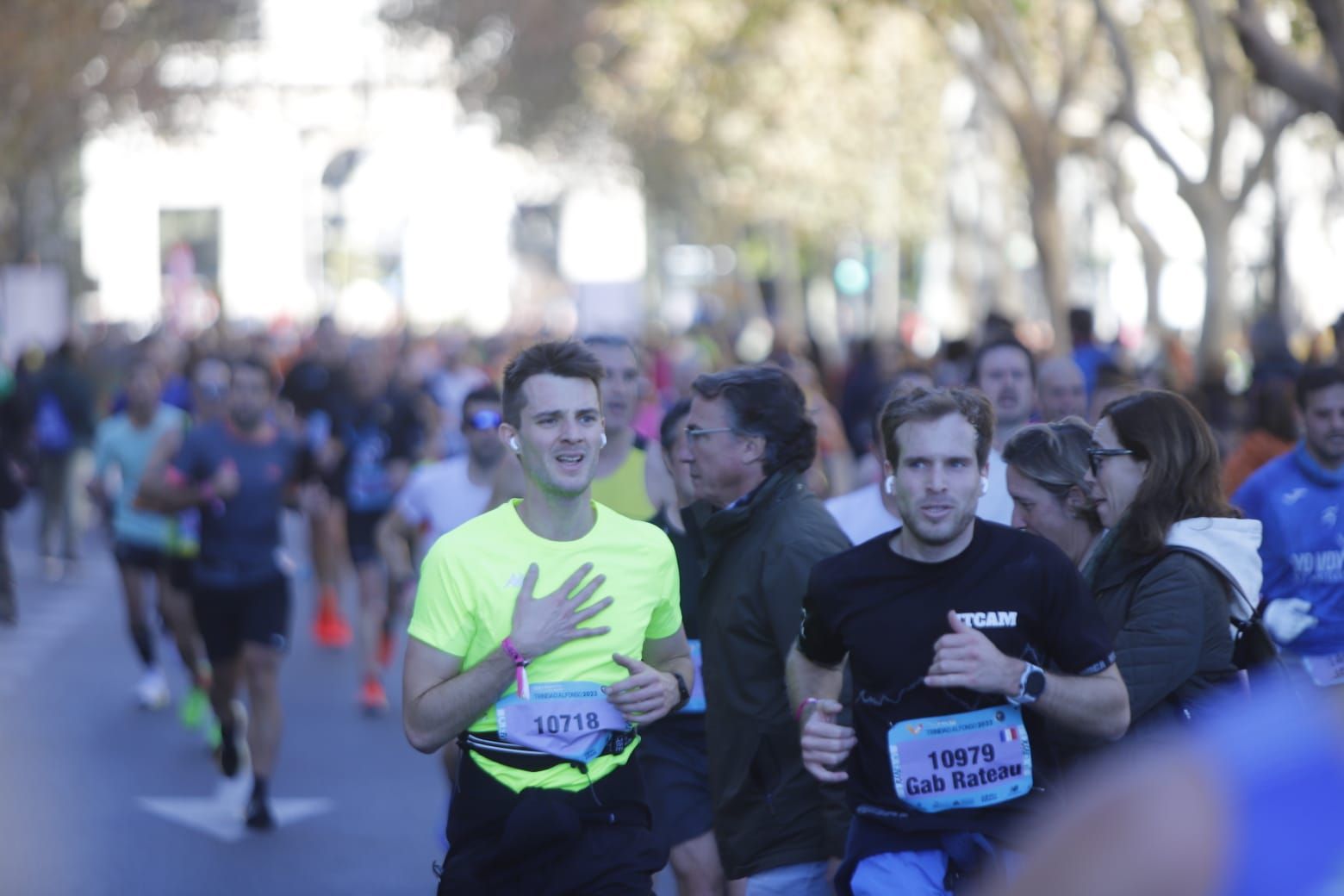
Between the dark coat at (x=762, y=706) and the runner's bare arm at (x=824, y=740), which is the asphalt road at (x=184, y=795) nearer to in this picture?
the dark coat at (x=762, y=706)

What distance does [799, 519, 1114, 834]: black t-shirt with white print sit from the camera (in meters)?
4.21

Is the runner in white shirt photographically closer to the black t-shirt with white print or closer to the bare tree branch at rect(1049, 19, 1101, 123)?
the black t-shirt with white print

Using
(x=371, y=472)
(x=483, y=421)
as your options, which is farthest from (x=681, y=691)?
(x=371, y=472)

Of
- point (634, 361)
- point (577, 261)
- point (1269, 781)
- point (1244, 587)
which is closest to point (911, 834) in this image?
point (1244, 587)

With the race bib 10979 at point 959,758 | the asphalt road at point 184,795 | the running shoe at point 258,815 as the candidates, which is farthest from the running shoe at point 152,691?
the race bib 10979 at point 959,758

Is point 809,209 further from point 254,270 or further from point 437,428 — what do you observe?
point 254,270

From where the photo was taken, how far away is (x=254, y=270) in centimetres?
7944

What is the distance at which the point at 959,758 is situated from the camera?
4.22 m

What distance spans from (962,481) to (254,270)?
77042 mm

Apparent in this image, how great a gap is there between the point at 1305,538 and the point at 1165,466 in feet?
6.56

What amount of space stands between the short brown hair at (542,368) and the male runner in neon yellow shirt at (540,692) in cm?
21

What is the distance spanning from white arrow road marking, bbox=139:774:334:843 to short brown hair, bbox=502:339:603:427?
15.6 feet

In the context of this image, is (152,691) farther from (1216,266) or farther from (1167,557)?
(1216,266)

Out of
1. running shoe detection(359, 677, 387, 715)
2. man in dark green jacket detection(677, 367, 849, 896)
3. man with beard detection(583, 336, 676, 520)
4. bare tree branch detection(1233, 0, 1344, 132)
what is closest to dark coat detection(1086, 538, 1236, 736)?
man in dark green jacket detection(677, 367, 849, 896)
